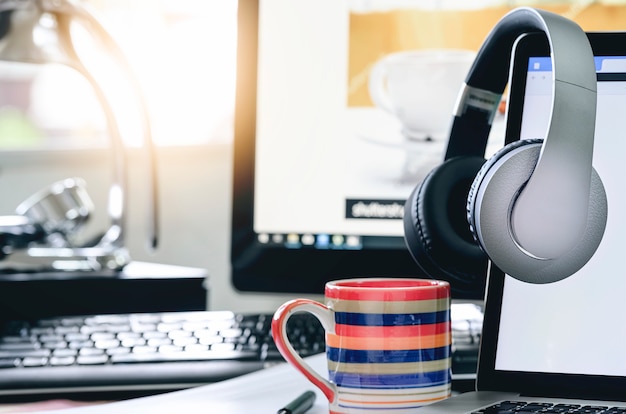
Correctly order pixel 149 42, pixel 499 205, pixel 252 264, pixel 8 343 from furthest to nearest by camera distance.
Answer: pixel 149 42 < pixel 252 264 < pixel 8 343 < pixel 499 205


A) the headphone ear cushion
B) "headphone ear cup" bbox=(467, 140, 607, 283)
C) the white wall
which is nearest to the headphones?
"headphone ear cup" bbox=(467, 140, 607, 283)

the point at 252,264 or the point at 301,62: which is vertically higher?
the point at 301,62

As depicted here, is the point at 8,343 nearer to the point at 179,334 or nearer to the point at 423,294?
the point at 179,334

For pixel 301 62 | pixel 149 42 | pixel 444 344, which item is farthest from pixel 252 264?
pixel 149 42

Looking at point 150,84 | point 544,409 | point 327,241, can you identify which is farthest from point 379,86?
point 150,84

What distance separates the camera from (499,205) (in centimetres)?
35

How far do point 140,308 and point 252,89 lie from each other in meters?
0.27

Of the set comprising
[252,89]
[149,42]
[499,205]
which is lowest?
[499,205]

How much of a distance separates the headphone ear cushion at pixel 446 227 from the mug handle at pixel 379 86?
267 mm

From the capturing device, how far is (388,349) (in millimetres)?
429

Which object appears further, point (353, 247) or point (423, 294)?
point (353, 247)

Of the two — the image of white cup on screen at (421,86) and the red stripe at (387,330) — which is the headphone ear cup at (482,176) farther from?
the image of white cup on screen at (421,86)

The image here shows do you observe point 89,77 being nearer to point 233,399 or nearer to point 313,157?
point 313,157

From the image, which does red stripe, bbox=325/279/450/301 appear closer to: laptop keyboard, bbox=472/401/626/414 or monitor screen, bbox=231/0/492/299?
laptop keyboard, bbox=472/401/626/414
